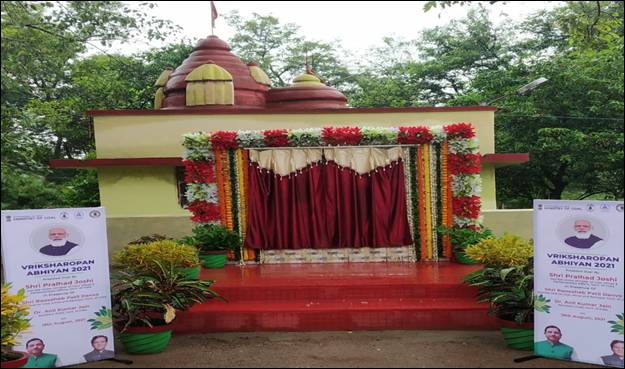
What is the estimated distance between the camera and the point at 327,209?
8766 millimetres

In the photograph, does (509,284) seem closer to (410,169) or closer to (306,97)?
(410,169)

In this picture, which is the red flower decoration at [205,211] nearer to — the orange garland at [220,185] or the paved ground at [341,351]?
the orange garland at [220,185]

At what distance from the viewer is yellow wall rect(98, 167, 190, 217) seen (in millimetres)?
11867

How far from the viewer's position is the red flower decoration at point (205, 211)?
29.2ft

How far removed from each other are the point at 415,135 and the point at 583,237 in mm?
4163

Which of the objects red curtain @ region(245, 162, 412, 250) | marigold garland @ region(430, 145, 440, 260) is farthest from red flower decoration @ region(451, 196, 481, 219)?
red curtain @ region(245, 162, 412, 250)

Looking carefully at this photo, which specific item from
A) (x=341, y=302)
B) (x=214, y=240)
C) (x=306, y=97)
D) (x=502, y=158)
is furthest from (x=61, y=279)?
(x=502, y=158)

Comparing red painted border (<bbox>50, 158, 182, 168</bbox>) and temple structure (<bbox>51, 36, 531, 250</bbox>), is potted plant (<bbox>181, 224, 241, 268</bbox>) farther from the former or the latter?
red painted border (<bbox>50, 158, 182, 168</bbox>)

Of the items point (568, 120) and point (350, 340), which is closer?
point (350, 340)

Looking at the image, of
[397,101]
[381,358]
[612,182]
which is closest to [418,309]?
[381,358]

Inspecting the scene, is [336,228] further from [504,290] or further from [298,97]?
[298,97]

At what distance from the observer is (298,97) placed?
12.8 m

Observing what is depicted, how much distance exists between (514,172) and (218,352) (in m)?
17.1

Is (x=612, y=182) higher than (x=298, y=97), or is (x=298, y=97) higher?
(x=298, y=97)
